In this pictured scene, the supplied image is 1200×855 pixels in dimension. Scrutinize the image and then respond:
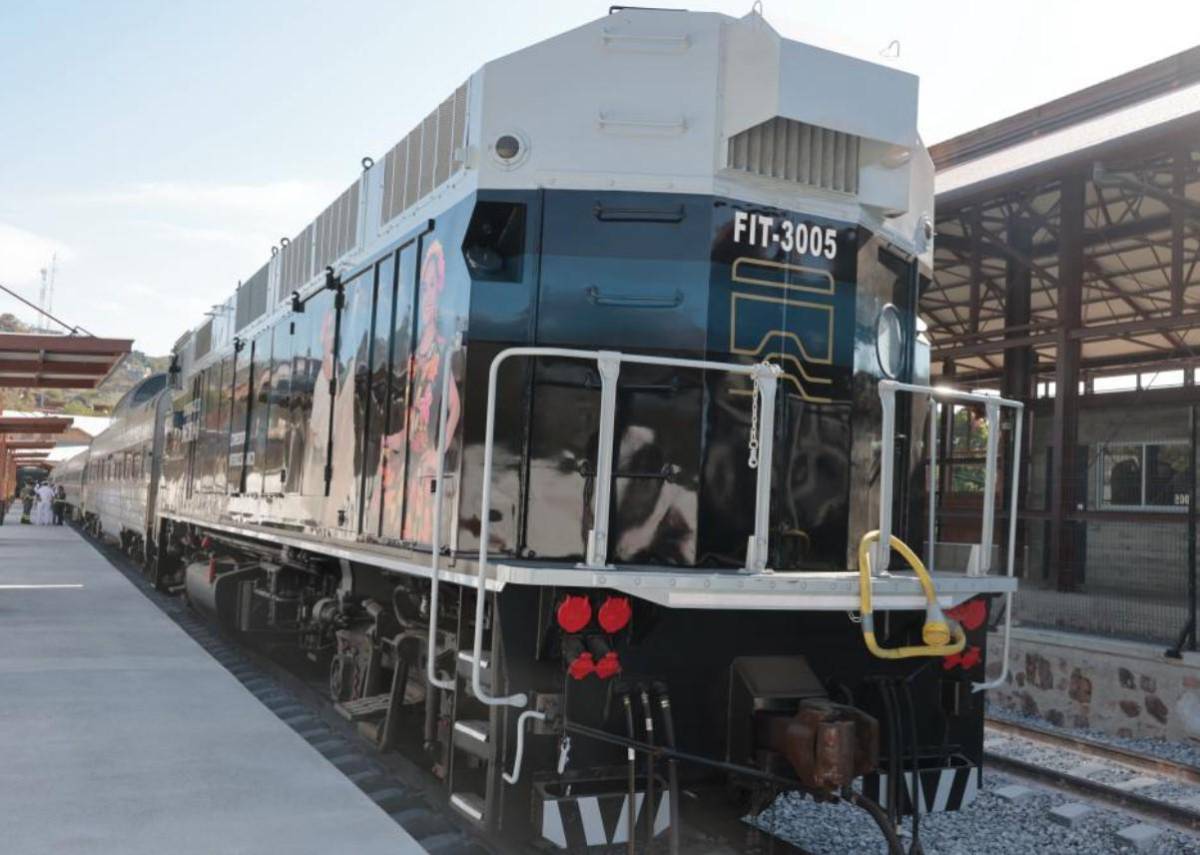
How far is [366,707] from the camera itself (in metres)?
5.81

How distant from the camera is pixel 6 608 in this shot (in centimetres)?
1267

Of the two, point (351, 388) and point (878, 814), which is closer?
point (878, 814)

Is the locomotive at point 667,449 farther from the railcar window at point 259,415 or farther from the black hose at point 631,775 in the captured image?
the railcar window at point 259,415

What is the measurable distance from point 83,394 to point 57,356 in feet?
397

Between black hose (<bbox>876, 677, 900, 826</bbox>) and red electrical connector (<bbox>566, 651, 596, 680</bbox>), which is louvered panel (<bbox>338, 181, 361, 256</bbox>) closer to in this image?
red electrical connector (<bbox>566, 651, 596, 680</bbox>)

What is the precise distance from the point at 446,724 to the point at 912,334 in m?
3.16

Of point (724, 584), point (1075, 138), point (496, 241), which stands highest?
point (1075, 138)

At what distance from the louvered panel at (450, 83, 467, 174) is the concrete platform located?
10.3 feet

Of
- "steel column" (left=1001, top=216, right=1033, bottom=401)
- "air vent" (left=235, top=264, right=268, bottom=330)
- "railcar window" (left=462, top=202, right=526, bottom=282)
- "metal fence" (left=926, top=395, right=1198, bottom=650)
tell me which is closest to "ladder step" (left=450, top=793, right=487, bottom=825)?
"railcar window" (left=462, top=202, right=526, bottom=282)

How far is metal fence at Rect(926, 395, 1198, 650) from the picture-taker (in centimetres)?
1189

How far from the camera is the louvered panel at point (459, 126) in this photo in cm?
499

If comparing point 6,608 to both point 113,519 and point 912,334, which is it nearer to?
point 113,519

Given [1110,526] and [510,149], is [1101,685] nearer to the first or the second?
[1110,526]

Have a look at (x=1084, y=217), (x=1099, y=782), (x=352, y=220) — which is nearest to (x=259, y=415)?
(x=352, y=220)
